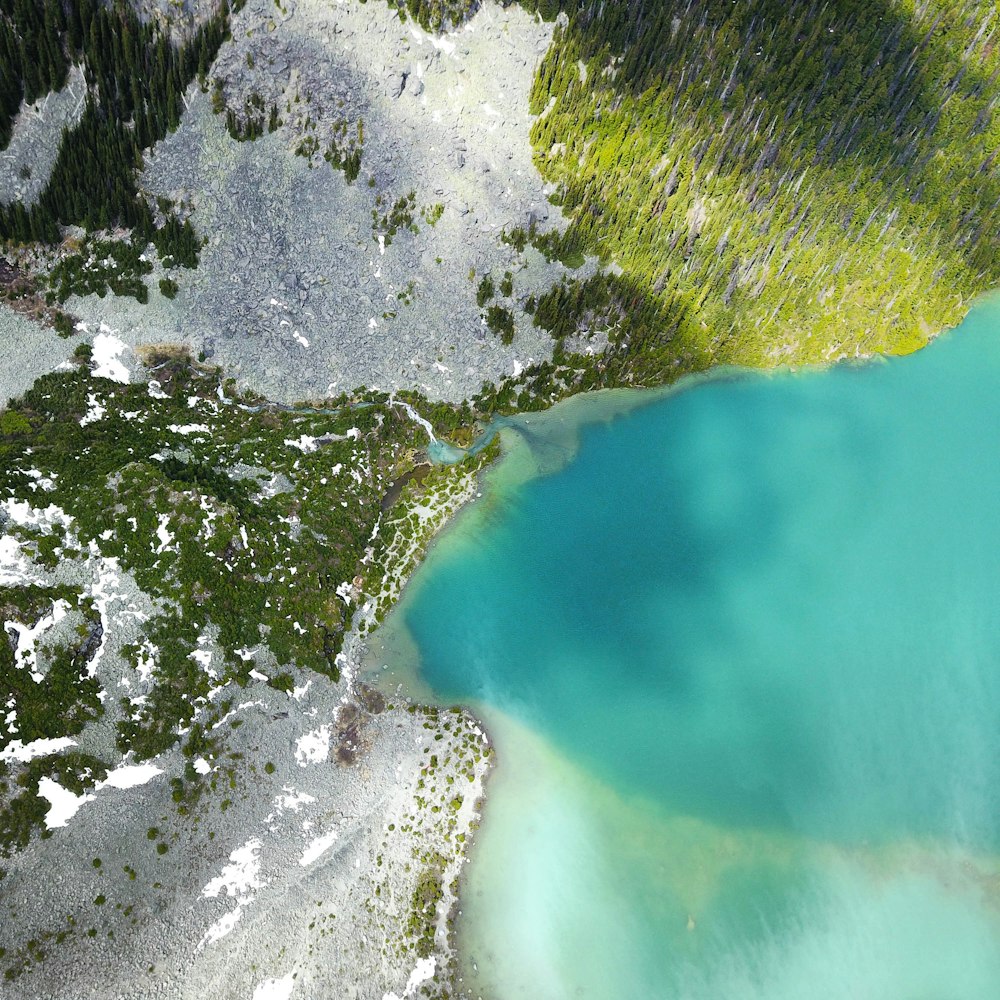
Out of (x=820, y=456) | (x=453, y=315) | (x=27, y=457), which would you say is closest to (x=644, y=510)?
(x=820, y=456)

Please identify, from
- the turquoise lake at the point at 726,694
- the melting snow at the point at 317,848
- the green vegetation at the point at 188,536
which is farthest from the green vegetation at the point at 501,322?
the melting snow at the point at 317,848

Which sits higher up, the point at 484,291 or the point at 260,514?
the point at 484,291

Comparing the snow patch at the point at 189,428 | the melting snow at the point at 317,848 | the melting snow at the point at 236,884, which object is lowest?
the melting snow at the point at 236,884

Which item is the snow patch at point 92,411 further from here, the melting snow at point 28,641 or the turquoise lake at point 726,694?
the turquoise lake at point 726,694

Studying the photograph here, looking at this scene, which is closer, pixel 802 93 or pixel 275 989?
pixel 275 989

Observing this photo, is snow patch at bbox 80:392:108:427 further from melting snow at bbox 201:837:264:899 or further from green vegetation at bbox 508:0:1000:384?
green vegetation at bbox 508:0:1000:384

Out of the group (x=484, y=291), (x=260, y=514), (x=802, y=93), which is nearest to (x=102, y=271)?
(x=260, y=514)

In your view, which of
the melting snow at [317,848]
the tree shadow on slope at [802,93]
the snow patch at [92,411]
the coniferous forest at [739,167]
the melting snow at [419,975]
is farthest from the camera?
the tree shadow on slope at [802,93]

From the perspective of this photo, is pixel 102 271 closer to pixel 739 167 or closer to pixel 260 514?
pixel 260 514

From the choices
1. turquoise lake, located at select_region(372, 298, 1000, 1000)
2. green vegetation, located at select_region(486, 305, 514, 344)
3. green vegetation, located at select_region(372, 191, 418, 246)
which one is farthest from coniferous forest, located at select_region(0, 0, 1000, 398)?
turquoise lake, located at select_region(372, 298, 1000, 1000)
